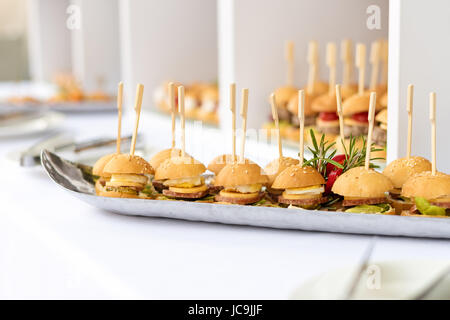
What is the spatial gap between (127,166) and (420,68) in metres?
0.60

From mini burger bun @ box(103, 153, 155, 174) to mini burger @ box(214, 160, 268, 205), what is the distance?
6.2 inches

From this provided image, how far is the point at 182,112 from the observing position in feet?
3.80

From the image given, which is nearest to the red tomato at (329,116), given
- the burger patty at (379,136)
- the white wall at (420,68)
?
the burger patty at (379,136)

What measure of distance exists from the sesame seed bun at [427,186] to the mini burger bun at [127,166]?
1.56ft

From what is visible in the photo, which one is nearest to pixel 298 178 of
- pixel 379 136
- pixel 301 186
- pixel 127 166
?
pixel 301 186

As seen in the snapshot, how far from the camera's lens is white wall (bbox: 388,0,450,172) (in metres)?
1.24

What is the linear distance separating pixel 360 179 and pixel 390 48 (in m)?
0.35

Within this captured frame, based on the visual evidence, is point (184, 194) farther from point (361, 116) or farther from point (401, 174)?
point (361, 116)

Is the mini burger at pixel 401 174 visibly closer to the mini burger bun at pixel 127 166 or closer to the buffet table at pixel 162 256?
the buffet table at pixel 162 256

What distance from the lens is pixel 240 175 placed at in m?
1.12

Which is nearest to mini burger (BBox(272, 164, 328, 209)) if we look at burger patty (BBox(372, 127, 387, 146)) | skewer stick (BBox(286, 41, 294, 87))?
burger patty (BBox(372, 127, 387, 146))

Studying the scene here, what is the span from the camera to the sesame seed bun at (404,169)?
111 centimetres
